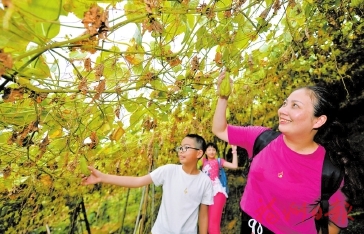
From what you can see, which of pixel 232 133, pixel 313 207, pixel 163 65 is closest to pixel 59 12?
pixel 163 65

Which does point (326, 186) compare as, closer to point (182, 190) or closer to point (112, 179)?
point (182, 190)

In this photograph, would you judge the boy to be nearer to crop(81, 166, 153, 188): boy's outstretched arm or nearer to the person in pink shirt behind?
crop(81, 166, 153, 188): boy's outstretched arm

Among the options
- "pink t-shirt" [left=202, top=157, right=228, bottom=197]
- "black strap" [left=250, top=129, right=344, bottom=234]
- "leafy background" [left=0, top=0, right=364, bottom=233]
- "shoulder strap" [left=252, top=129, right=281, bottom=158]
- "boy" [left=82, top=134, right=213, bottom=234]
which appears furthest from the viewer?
"pink t-shirt" [left=202, top=157, right=228, bottom=197]

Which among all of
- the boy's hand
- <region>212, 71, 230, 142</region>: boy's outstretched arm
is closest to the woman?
the boy's hand

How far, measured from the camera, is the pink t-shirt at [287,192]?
1.28m

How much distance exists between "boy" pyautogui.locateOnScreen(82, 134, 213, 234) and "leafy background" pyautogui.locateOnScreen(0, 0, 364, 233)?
20 cm

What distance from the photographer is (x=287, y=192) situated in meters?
1.30

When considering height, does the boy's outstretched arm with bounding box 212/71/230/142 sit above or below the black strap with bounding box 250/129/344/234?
above

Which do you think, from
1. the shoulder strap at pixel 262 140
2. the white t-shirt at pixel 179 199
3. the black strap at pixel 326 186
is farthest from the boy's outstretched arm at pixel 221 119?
the white t-shirt at pixel 179 199

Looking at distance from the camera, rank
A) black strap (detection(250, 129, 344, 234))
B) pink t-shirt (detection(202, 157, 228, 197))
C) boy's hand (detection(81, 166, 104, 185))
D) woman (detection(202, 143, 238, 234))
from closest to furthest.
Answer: black strap (detection(250, 129, 344, 234)) < boy's hand (detection(81, 166, 104, 185)) < woman (detection(202, 143, 238, 234)) < pink t-shirt (detection(202, 157, 228, 197))

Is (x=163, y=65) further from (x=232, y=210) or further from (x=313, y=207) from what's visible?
(x=232, y=210)

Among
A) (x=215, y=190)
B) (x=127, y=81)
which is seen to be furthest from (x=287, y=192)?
(x=215, y=190)

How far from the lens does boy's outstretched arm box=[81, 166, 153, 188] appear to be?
1.66 metres

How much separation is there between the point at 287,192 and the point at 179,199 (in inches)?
29.1
